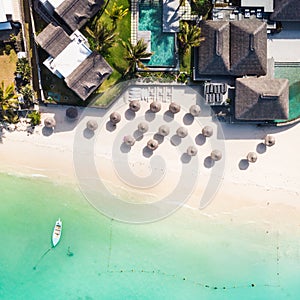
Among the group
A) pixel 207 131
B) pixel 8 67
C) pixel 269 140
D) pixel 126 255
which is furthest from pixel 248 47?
pixel 126 255

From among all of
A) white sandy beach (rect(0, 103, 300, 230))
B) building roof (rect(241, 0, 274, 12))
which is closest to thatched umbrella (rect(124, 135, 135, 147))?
white sandy beach (rect(0, 103, 300, 230))

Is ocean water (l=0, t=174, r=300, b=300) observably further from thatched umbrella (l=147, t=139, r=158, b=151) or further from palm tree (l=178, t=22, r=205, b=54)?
palm tree (l=178, t=22, r=205, b=54)

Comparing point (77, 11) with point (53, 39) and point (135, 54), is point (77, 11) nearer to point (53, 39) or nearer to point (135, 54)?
point (53, 39)

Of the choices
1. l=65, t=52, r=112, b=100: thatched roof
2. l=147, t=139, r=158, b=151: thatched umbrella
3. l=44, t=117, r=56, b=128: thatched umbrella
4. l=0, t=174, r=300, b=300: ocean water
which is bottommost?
l=0, t=174, r=300, b=300: ocean water

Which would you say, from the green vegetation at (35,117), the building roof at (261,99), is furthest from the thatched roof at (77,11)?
the building roof at (261,99)

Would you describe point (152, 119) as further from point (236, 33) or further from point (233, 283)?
point (233, 283)

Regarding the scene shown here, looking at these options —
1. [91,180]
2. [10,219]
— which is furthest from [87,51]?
[10,219]

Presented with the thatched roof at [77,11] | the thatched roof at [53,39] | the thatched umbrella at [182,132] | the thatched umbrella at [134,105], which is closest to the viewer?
the thatched roof at [77,11]

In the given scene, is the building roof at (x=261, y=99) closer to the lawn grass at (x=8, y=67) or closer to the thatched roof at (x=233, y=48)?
the thatched roof at (x=233, y=48)
